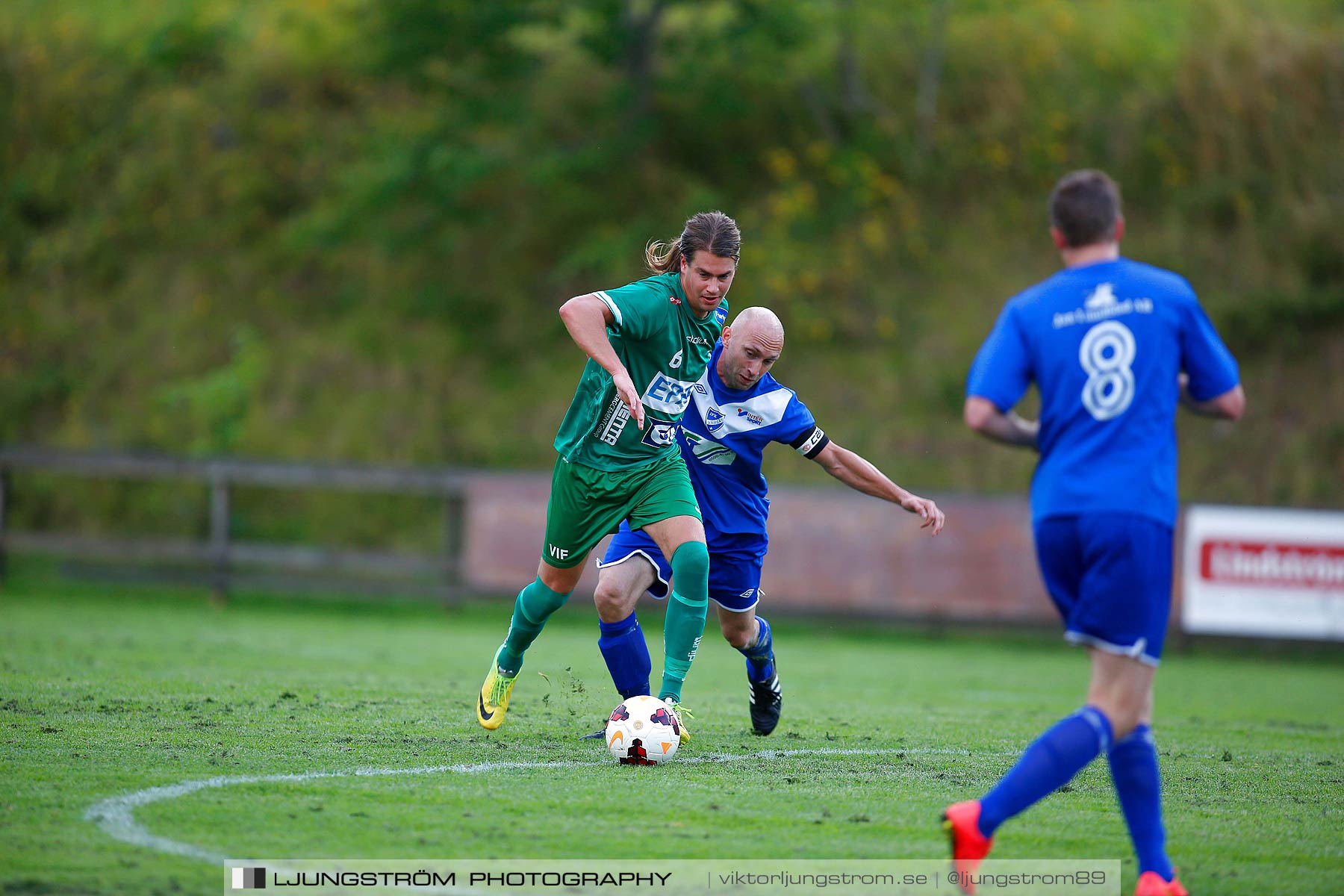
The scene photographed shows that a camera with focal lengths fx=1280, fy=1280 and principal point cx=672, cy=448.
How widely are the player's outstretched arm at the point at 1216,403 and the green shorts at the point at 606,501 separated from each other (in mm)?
2401

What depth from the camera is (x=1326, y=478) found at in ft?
53.1

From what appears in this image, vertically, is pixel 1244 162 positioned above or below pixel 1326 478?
above

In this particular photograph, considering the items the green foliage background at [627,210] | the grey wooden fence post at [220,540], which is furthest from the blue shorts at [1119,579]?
the green foliage background at [627,210]

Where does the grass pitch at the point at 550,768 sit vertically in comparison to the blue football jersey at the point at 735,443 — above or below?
below

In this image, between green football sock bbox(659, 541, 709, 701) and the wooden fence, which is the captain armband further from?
the wooden fence

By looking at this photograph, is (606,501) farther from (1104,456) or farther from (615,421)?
(1104,456)

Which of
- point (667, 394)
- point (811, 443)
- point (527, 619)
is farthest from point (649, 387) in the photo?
point (527, 619)

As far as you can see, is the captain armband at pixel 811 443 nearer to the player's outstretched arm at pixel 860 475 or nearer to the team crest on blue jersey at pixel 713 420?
the player's outstretched arm at pixel 860 475

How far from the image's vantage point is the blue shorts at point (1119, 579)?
3568mm

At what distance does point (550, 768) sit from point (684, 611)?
36.4 inches

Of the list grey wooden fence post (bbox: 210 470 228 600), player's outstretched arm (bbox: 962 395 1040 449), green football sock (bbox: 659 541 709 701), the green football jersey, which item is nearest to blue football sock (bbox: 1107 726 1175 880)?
player's outstretched arm (bbox: 962 395 1040 449)

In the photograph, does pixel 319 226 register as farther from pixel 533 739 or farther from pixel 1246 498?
pixel 533 739

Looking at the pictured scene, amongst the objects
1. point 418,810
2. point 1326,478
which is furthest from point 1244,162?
point 418,810

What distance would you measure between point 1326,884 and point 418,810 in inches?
108
